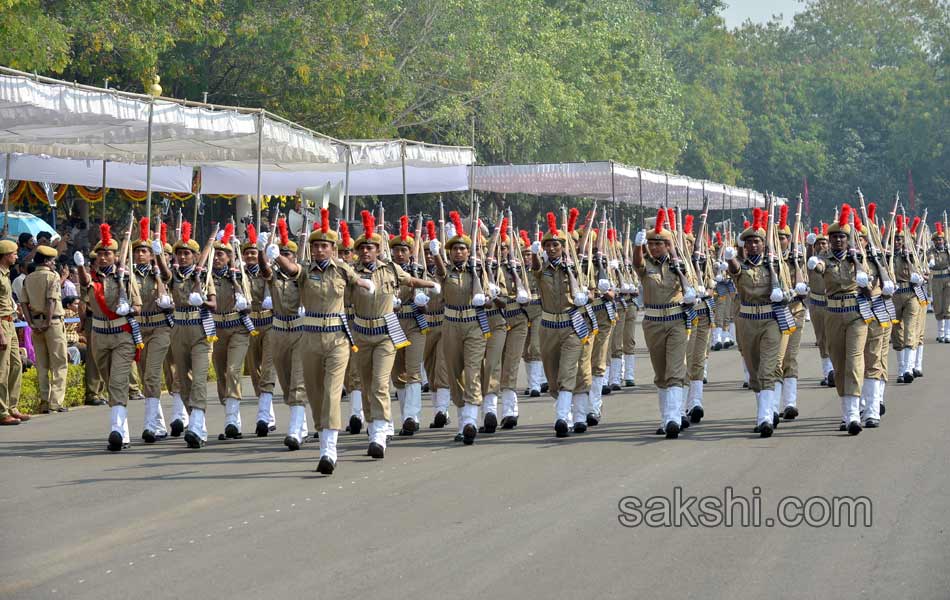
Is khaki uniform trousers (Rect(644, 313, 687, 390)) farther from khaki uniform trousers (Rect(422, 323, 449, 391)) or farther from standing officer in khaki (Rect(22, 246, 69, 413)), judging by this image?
standing officer in khaki (Rect(22, 246, 69, 413))

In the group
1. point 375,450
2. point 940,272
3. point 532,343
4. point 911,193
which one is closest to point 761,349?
point 375,450

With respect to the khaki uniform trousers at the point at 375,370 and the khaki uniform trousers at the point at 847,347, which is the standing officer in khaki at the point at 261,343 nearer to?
the khaki uniform trousers at the point at 375,370

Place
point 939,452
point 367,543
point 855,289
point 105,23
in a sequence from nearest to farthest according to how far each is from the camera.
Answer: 1. point 367,543
2. point 939,452
3. point 855,289
4. point 105,23

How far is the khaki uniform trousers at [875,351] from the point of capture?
1459cm

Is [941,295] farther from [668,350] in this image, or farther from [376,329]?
[376,329]

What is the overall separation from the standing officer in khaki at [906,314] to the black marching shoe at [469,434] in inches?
306

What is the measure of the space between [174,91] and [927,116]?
56.5m

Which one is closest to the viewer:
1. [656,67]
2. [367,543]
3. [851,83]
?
[367,543]

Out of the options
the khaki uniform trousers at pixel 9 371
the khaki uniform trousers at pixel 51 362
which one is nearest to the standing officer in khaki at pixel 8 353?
the khaki uniform trousers at pixel 9 371

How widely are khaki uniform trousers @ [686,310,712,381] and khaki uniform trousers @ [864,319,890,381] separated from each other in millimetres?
1731

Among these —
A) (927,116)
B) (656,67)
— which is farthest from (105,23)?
(927,116)

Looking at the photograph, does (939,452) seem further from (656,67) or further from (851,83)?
(851,83)

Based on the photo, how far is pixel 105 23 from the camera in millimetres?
28109

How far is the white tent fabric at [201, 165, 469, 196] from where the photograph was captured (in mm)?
26891
